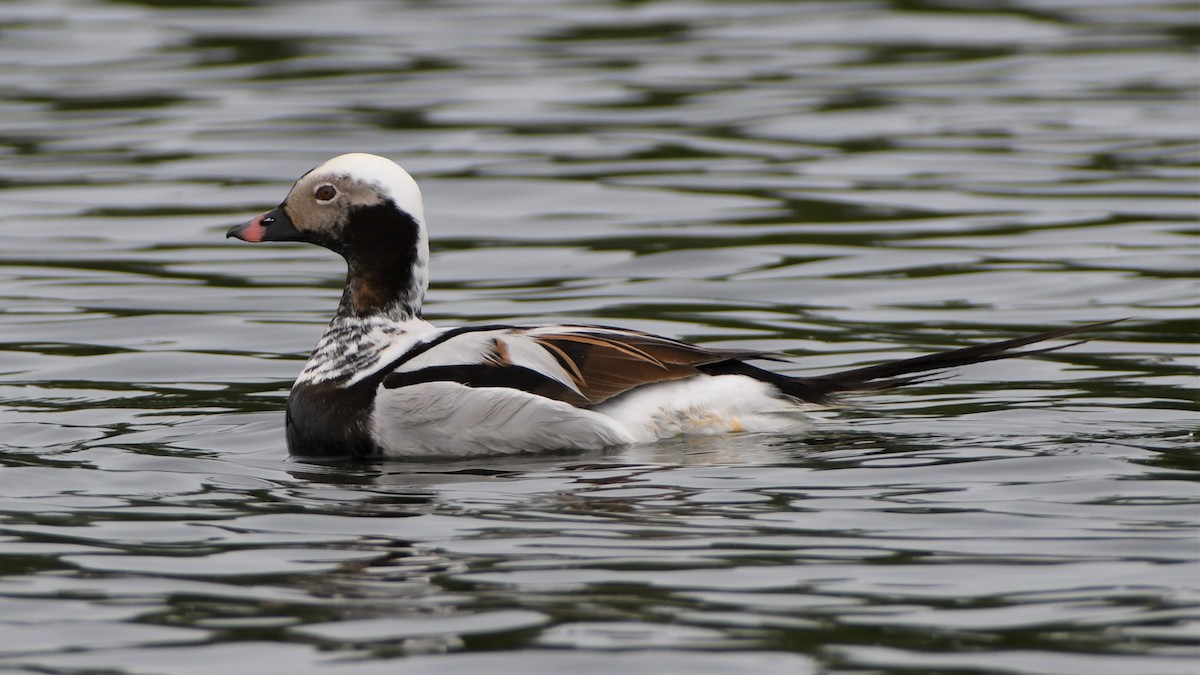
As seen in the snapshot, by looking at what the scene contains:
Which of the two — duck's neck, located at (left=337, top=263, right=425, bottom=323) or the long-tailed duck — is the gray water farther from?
duck's neck, located at (left=337, top=263, right=425, bottom=323)

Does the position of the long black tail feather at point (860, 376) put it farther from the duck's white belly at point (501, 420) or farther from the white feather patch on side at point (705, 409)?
the duck's white belly at point (501, 420)

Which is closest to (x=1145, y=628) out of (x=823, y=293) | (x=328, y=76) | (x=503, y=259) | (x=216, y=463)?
(x=216, y=463)

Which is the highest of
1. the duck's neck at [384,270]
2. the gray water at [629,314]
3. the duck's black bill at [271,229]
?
the duck's black bill at [271,229]

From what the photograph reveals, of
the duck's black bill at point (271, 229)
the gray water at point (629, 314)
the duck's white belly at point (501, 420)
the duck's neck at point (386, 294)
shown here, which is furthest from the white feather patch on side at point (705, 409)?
the duck's black bill at point (271, 229)

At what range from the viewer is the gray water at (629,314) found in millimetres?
5508

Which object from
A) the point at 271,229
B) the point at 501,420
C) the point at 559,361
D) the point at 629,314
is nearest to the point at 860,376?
the point at 559,361

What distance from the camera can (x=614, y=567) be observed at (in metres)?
5.91

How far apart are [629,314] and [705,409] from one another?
3187mm

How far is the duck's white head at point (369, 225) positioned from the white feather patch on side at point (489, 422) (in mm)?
677

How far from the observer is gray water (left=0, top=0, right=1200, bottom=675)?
5.51 metres

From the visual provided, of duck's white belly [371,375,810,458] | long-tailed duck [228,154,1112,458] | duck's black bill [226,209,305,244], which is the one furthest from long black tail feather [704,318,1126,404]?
duck's black bill [226,209,305,244]

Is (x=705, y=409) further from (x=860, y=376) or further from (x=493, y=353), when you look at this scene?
(x=493, y=353)

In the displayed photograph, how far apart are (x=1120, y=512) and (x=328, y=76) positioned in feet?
43.2

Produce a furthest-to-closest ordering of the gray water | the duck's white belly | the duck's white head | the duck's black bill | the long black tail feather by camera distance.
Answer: the duck's black bill → the duck's white head → the long black tail feather → the duck's white belly → the gray water
